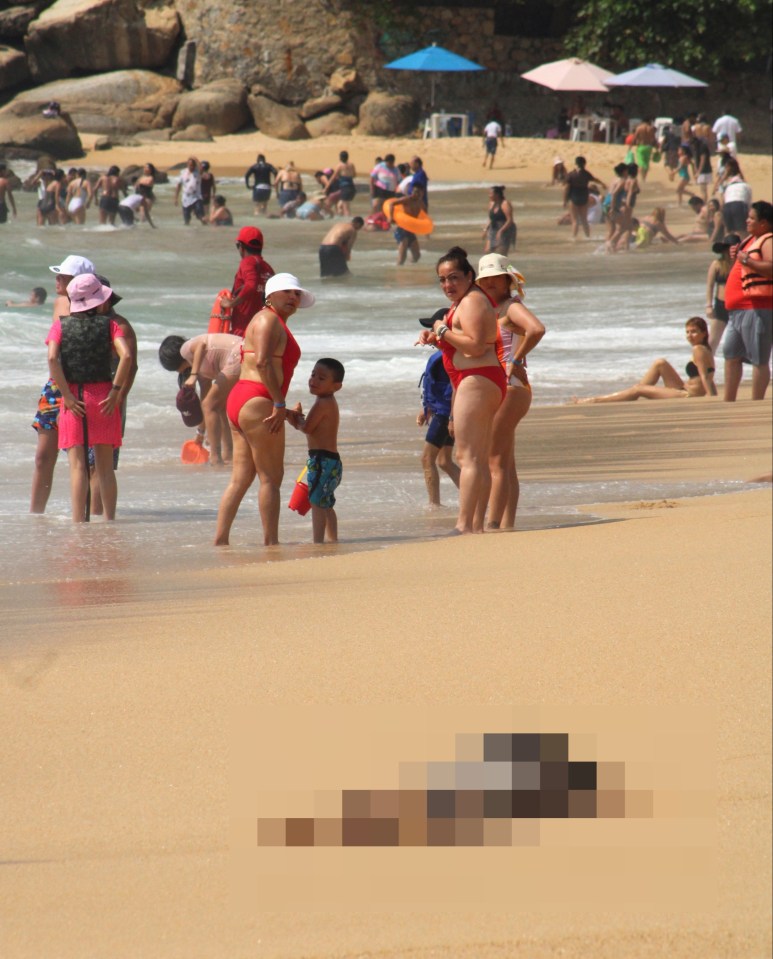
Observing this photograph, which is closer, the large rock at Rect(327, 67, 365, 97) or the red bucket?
the red bucket

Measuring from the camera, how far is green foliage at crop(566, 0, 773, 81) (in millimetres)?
37906

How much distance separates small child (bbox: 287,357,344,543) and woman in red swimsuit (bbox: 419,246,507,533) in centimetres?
63

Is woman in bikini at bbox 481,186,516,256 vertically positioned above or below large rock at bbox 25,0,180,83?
below

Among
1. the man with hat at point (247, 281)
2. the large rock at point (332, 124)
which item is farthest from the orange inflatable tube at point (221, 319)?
the large rock at point (332, 124)

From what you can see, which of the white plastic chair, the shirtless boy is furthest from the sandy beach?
the white plastic chair

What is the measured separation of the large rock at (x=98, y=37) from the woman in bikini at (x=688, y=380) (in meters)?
34.5

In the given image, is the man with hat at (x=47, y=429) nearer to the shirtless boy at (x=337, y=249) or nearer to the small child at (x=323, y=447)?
the small child at (x=323, y=447)

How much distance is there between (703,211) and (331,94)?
19303 mm

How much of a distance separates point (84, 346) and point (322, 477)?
1.46 meters

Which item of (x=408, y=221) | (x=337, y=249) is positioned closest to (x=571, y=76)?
(x=408, y=221)

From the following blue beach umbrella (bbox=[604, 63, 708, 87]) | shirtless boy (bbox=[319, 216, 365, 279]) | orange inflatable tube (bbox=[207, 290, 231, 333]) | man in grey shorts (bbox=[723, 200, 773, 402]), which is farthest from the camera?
blue beach umbrella (bbox=[604, 63, 708, 87])

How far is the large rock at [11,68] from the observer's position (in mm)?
41844

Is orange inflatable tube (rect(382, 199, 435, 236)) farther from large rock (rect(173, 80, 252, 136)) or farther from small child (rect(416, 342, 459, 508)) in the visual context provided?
large rock (rect(173, 80, 252, 136))

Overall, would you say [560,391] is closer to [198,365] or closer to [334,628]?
[198,365]
